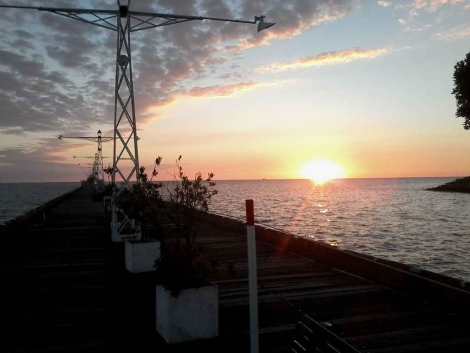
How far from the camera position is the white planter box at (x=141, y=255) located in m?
9.84

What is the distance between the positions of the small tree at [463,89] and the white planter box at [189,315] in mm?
60314

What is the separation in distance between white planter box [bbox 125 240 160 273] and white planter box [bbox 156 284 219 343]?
3.96 meters

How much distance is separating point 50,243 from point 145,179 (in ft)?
31.0

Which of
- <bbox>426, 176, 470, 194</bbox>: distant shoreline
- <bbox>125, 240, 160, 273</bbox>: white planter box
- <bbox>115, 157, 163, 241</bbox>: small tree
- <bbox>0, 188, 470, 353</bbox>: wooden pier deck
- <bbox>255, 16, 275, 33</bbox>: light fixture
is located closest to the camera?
<bbox>0, 188, 470, 353</bbox>: wooden pier deck

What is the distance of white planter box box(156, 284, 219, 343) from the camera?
577 centimetres

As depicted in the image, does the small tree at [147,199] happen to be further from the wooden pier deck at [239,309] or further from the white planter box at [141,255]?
the white planter box at [141,255]

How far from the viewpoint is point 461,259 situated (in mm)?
25812

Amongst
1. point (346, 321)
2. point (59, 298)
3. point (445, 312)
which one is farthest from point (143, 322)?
point (445, 312)

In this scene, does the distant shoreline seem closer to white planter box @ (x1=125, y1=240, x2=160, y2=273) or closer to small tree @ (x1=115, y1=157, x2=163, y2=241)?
white planter box @ (x1=125, y1=240, x2=160, y2=273)

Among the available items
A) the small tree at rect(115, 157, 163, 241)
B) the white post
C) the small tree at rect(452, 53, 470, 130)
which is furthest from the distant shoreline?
the white post

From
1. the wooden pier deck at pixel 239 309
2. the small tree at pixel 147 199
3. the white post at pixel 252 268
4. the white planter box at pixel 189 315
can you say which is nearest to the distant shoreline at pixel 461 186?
the wooden pier deck at pixel 239 309

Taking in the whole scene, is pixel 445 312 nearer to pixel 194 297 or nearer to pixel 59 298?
pixel 194 297

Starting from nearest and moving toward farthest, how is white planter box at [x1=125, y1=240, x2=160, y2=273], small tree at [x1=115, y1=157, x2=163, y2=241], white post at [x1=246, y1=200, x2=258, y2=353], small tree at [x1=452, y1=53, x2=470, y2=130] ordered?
1. white post at [x1=246, y1=200, x2=258, y2=353]
2. small tree at [x1=115, y1=157, x2=163, y2=241]
3. white planter box at [x1=125, y1=240, x2=160, y2=273]
4. small tree at [x1=452, y1=53, x2=470, y2=130]

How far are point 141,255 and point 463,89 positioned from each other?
59404 millimetres
